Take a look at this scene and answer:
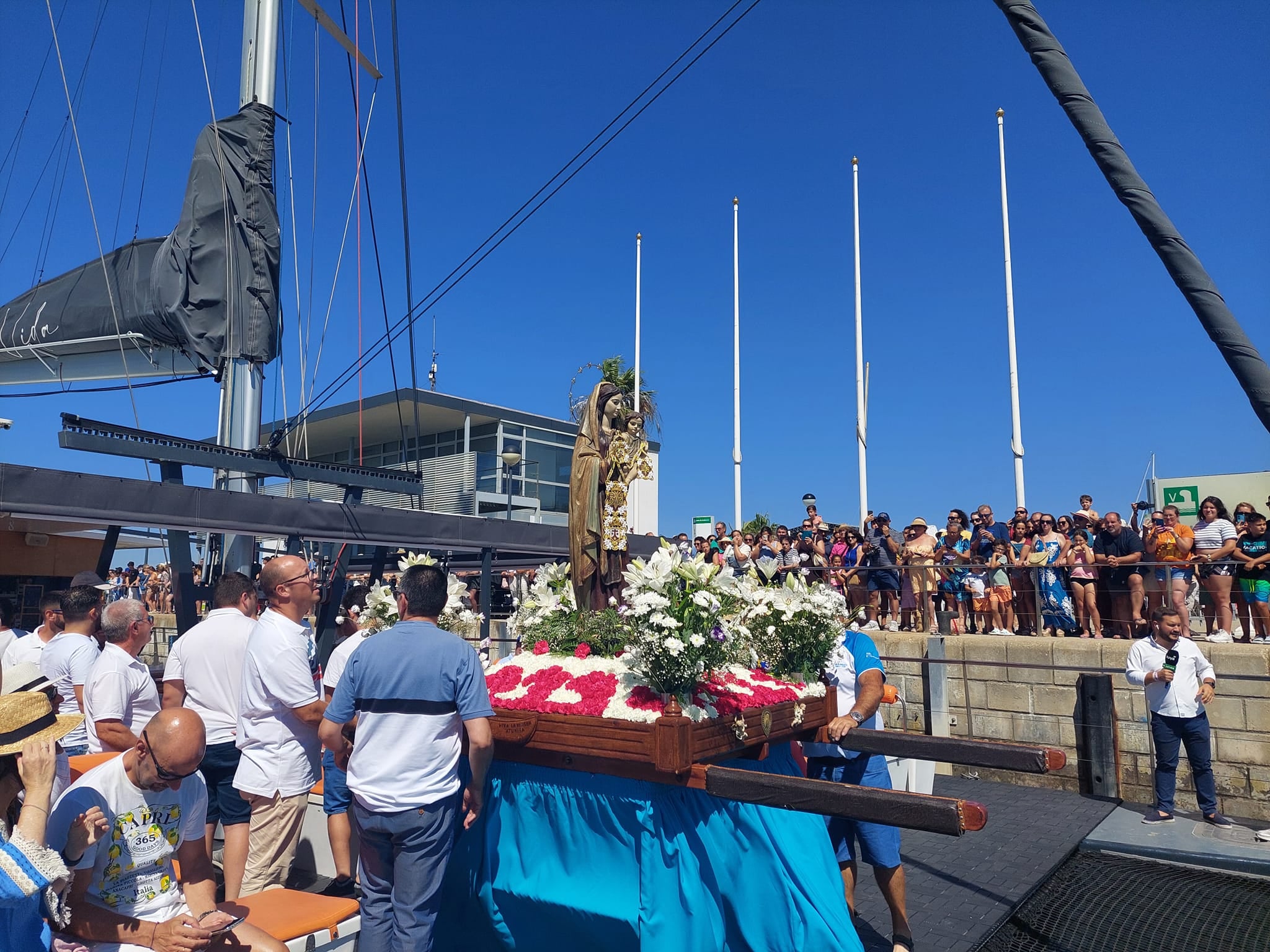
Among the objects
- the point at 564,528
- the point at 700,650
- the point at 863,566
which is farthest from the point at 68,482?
the point at 863,566

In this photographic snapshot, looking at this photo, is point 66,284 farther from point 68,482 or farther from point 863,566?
point 863,566

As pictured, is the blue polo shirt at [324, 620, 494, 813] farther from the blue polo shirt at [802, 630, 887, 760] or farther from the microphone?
the microphone

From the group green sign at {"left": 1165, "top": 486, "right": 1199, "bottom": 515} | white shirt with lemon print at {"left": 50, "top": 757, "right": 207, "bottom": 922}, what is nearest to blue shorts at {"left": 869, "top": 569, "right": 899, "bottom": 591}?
white shirt with lemon print at {"left": 50, "top": 757, "right": 207, "bottom": 922}

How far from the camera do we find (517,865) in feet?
14.2

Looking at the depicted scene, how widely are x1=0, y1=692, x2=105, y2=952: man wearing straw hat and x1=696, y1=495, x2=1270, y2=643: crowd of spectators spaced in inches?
258

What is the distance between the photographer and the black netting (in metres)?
5.33

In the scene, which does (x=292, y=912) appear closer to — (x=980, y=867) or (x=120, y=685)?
(x=120, y=685)

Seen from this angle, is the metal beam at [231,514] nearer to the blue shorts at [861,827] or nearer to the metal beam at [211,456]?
the metal beam at [211,456]

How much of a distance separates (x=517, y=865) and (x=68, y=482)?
4.04 m

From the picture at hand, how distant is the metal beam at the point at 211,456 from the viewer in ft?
21.0

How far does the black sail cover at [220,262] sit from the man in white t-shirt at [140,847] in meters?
6.55

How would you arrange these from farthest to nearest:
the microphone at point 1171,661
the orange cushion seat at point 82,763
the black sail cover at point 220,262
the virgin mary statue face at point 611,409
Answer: the black sail cover at point 220,262, the microphone at point 1171,661, the virgin mary statue face at point 611,409, the orange cushion seat at point 82,763

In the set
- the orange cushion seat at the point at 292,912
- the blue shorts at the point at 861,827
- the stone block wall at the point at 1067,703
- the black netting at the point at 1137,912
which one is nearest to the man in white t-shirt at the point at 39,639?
the orange cushion seat at the point at 292,912

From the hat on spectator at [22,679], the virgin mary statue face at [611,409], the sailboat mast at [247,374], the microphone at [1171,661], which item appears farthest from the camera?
the sailboat mast at [247,374]
